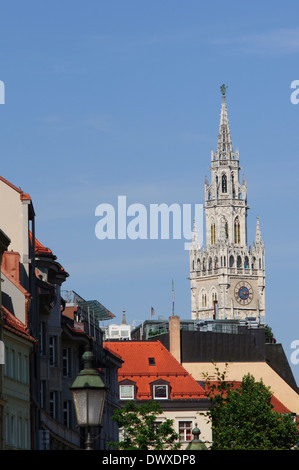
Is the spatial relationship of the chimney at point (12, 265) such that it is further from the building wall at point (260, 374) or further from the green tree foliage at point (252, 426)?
the building wall at point (260, 374)

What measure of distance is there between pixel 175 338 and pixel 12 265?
272 ft

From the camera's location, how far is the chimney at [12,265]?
5841 centimetres

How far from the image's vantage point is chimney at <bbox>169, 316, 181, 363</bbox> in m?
139

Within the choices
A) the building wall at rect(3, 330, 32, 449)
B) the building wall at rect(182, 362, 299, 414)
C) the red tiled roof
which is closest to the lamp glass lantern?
the building wall at rect(3, 330, 32, 449)

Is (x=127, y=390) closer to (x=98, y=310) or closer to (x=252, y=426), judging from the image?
(x=252, y=426)

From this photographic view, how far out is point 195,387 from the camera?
374 ft

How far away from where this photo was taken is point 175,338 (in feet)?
461

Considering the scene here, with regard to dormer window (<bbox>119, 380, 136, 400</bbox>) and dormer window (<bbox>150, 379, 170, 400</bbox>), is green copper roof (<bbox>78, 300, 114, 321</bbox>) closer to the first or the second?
dormer window (<bbox>119, 380, 136, 400</bbox>)

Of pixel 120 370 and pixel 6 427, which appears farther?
pixel 120 370

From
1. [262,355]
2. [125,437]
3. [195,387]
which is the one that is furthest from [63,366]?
[262,355]

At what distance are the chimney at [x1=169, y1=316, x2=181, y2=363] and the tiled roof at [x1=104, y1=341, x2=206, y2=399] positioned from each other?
20.9m

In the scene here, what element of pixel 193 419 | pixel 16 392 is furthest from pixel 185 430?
pixel 16 392

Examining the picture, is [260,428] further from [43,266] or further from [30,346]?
[30,346]
